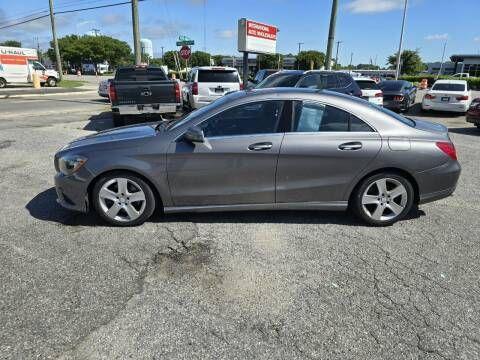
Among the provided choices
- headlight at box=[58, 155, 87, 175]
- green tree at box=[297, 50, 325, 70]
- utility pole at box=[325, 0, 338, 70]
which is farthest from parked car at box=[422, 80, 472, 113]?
green tree at box=[297, 50, 325, 70]

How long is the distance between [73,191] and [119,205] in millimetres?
513

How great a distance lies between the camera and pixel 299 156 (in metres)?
4.33

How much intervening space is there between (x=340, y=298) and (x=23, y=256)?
2.93 m

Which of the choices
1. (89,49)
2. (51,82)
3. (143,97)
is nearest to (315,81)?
(143,97)

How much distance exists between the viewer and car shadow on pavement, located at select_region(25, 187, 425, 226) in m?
4.68

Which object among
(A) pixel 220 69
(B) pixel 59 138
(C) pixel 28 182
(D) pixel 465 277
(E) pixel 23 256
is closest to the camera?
(D) pixel 465 277

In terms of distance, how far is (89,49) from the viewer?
Answer: 84.8 meters

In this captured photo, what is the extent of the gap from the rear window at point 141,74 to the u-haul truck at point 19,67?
22314mm

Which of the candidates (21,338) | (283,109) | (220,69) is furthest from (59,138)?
(21,338)

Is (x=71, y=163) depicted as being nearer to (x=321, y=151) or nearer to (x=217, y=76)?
(x=321, y=151)

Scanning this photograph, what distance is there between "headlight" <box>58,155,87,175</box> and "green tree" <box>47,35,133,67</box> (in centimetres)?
8940

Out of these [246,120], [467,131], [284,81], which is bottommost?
[467,131]

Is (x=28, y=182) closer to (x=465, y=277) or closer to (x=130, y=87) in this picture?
(x=130, y=87)

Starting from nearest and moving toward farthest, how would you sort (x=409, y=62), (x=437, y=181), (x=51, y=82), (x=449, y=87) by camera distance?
(x=437, y=181)
(x=449, y=87)
(x=51, y=82)
(x=409, y=62)
